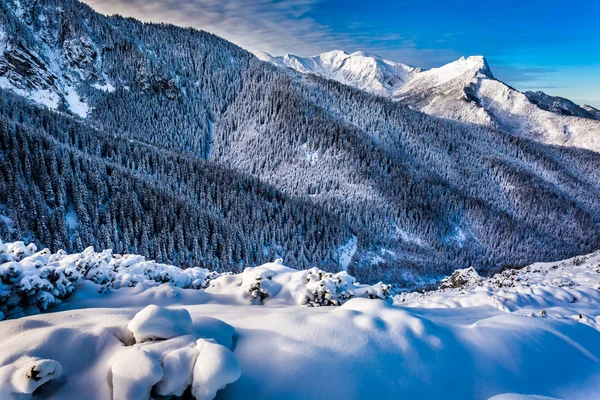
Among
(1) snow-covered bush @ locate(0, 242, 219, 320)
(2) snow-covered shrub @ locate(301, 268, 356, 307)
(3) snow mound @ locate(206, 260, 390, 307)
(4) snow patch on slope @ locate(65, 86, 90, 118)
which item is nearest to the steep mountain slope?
(4) snow patch on slope @ locate(65, 86, 90, 118)

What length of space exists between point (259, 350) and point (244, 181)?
9813 centimetres

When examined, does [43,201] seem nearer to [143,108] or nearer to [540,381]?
[540,381]

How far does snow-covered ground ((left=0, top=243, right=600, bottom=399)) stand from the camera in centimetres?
523

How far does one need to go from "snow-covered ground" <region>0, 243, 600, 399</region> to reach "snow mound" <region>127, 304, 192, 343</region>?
0.07ft

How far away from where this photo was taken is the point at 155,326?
6105 mm

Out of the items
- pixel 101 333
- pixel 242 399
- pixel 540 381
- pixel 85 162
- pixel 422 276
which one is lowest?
pixel 422 276

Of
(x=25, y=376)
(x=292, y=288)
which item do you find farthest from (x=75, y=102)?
(x=25, y=376)

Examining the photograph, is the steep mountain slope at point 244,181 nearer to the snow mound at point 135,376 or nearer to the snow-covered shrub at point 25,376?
the snow-covered shrub at point 25,376

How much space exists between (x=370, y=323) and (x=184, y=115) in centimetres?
20589

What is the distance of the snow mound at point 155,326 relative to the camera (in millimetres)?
6070

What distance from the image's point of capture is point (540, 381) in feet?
25.1

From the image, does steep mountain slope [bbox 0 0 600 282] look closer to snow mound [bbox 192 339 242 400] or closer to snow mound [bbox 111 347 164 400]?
snow mound [bbox 111 347 164 400]

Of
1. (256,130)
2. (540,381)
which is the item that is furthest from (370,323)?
(256,130)

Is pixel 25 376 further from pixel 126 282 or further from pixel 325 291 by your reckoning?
pixel 325 291
